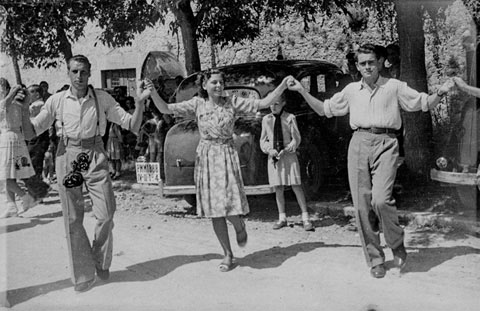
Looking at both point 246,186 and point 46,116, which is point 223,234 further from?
point 246,186

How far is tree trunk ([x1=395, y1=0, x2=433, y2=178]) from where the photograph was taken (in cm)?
827

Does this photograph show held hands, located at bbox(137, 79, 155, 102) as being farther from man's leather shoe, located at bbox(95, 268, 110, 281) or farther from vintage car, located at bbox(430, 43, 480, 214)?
vintage car, located at bbox(430, 43, 480, 214)

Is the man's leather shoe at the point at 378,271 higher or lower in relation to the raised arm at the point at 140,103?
lower

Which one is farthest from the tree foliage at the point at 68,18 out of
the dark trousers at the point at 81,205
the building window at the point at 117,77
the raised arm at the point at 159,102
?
the building window at the point at 117,77

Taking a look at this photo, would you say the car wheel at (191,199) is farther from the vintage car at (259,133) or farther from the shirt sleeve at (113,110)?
the shirt sleeve at (113,110)

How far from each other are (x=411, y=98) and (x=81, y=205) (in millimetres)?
3114

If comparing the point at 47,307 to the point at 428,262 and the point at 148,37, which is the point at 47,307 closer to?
the point at 428,262

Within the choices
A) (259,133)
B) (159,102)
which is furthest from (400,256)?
(259,133)

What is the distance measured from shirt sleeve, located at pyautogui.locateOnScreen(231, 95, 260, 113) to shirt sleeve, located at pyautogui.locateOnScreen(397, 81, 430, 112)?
135 cm

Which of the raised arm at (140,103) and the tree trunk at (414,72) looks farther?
the tree trunk at (414,72)

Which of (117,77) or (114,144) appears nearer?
(114,144)

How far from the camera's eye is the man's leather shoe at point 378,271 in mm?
5203

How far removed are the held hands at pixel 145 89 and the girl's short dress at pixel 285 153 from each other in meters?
2.37

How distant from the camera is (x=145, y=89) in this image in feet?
18.0
